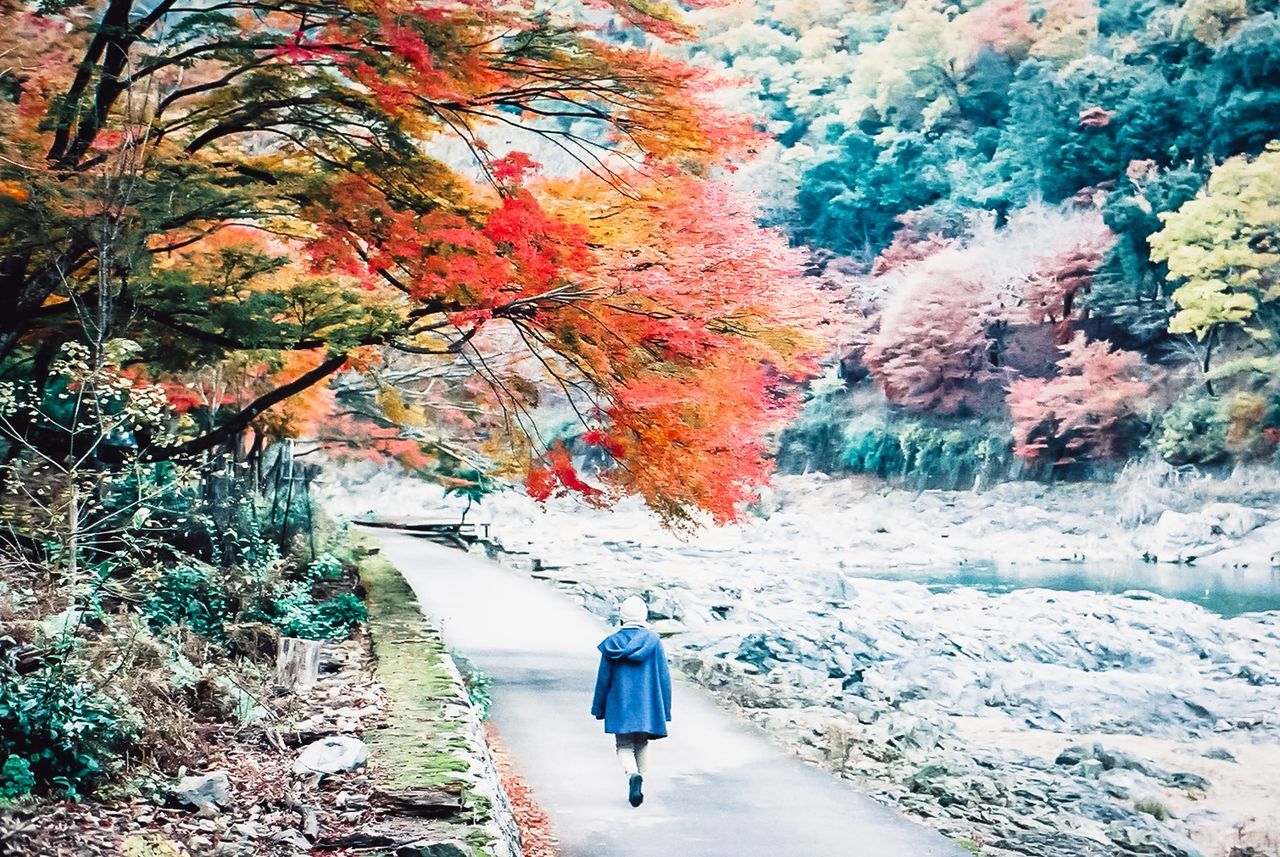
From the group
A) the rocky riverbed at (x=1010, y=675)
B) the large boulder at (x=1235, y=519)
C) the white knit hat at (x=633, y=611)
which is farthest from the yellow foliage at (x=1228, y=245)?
the white knit hat at (x=633, y=611)

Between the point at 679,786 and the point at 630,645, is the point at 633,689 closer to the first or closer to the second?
the point at 630,645

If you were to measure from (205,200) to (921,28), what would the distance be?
122 feet

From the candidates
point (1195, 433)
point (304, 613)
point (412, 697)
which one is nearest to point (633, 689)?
point (412, 697)

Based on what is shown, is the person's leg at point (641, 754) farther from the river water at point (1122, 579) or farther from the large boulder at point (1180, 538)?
the large boulder at point (1180, 538)

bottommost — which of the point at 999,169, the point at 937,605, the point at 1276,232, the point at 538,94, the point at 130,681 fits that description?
the point at 937,605

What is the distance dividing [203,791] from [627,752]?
2.14 m

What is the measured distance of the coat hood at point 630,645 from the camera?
5.04m

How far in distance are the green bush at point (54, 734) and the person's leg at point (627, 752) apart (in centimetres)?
236

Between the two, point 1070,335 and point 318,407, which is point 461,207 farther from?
point 1070,335

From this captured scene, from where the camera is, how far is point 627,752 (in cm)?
521

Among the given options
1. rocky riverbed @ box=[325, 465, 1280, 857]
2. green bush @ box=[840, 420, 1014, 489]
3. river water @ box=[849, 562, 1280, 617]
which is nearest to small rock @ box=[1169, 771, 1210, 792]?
rocky riverbed @ box=[325, 465, 1280, 857]

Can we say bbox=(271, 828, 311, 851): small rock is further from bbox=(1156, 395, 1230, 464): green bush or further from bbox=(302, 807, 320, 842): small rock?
bbox=(1156, 395, 1230, 464): green bush

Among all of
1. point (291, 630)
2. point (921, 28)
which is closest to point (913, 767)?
point (291, 630)

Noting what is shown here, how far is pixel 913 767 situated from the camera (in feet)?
23.2
